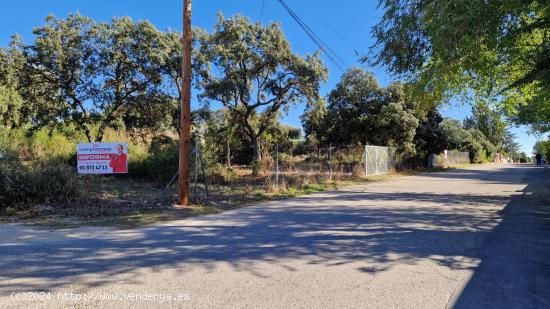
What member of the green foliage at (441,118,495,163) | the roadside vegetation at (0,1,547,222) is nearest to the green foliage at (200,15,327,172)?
the roadside vegetation at (0,1,547,222)

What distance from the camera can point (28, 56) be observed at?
21234mm

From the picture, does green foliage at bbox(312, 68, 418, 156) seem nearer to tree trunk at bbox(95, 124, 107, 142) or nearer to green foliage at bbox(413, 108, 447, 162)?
green foliage at bbox(413, 108, 447, 162)

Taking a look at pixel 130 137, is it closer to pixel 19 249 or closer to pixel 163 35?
pixel 163 35

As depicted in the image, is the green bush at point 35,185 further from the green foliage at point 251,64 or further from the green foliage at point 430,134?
the green foliage at point 430,134

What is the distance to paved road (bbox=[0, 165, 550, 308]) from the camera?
13.8 feet

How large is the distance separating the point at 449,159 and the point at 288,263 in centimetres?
4548

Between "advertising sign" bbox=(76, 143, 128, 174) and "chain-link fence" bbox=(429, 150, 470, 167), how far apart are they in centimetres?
3277

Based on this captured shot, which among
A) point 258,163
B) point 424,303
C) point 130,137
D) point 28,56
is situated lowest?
point 424,303

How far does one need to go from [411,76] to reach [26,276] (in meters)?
11.4

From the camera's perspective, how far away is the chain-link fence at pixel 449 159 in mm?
39334

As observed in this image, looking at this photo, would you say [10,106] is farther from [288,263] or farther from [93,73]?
[288,263]

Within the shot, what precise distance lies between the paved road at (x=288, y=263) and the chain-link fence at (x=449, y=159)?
3159 centimetres

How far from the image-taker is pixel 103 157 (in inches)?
456

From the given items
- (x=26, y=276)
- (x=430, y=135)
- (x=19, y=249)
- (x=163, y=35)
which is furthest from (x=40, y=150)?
(x=430, y=135)
